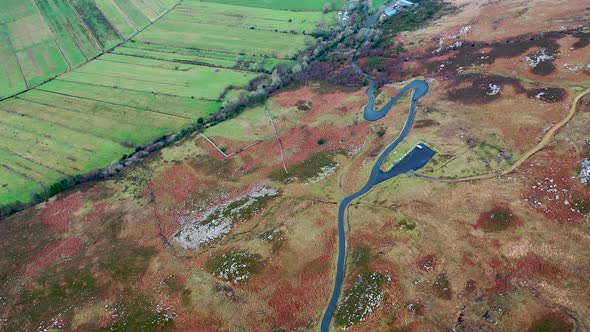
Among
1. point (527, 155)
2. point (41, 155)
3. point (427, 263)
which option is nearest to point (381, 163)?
point (527, 155)

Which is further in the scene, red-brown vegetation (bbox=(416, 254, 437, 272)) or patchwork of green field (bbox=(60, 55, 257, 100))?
patchwork of green field (bbox=(60, 55, 257, 100))

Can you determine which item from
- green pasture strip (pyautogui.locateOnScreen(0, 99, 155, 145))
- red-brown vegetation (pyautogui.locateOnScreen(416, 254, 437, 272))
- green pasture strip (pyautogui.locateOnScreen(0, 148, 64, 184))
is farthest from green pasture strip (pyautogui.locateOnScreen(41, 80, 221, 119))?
red-brown vegetation (pyautogui.locateOnScreen(416, 254, 437, 272))

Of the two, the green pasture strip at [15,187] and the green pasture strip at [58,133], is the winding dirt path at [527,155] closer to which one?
the green pasture strip at [58,133]

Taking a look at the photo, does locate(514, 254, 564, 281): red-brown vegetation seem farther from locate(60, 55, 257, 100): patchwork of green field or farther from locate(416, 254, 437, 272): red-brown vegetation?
locate(60, 55, 257, 100): patchwork of green field

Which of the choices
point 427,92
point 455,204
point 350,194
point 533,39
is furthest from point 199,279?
point 533,39

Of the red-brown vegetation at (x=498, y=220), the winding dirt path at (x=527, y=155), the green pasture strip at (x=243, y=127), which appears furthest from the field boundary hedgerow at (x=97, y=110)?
the red-brown vegetation at (x=498, y=220)
